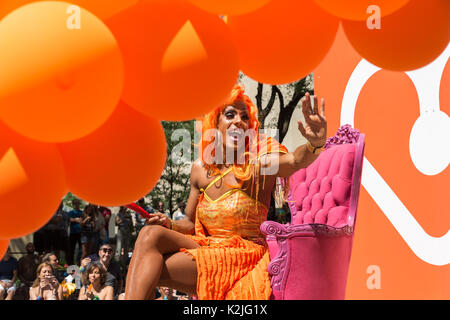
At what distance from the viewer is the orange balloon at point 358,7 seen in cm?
136

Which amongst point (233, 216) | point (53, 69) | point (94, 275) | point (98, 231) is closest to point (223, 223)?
point (233, 216)

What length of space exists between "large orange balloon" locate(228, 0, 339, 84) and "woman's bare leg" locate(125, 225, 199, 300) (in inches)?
39.3

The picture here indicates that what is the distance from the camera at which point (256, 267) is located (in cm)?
241

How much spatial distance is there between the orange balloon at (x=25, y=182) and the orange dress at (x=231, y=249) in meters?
1.13

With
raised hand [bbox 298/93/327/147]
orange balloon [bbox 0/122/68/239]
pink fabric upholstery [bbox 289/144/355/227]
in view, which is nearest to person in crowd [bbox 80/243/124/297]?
pink fabric upholstery [bbox 289/144/355/227]

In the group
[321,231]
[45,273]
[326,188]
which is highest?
[326,188]

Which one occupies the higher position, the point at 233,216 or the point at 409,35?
the point at 409,35

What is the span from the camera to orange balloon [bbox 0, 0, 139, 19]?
4.07 feet

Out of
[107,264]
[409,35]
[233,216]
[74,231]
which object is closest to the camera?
[409,35]

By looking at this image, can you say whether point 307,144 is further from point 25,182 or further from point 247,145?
point 25,182

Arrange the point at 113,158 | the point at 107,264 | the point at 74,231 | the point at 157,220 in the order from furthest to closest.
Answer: the point at 74,231 → the point at 107,264 → the point at 157,220 → the point at 113,158

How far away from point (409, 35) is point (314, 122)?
1.53 feet

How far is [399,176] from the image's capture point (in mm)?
3775
